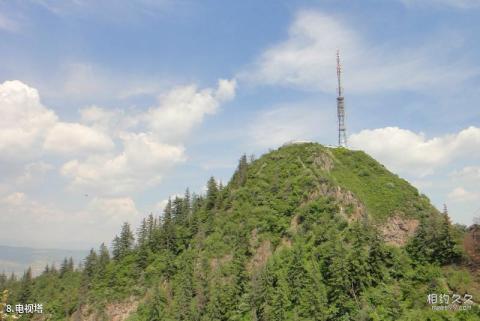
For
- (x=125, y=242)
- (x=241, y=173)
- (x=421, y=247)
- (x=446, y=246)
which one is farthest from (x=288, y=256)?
(x=125, y=242)

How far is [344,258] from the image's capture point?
70125 mm

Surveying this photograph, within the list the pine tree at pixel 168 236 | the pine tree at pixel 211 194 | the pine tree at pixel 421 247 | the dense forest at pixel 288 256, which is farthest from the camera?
the pine tree at pixel 211 194

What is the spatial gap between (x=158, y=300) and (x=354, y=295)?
4419 cm

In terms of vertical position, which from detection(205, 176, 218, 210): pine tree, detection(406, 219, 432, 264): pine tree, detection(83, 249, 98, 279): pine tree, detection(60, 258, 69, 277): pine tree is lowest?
detection(60, 258, 69, 277): pine tree

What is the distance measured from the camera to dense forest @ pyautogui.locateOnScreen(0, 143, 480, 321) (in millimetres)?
66500

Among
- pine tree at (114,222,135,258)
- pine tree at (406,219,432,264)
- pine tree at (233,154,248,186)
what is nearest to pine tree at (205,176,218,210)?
pine tree at (233,154,248,186)

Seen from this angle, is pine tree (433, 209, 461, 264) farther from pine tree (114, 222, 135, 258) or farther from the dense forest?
pine tree (114, 222, 135, 258)

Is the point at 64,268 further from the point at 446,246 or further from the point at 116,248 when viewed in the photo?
the point at 446,246

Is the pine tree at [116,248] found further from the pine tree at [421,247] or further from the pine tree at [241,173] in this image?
the pine tree at [421,247]

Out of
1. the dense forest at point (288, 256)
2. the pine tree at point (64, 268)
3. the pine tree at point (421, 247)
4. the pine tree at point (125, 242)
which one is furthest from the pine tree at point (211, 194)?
the pine tree at point (64, 268)

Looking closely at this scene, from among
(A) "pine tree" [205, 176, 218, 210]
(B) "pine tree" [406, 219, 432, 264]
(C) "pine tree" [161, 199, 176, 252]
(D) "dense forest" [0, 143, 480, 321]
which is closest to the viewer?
(D) "dense forest" [0, 143, 480, 321]

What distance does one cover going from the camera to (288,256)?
272 ft

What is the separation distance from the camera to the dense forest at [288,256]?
218 feet

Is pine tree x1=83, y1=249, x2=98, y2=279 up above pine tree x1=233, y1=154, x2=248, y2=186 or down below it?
below
